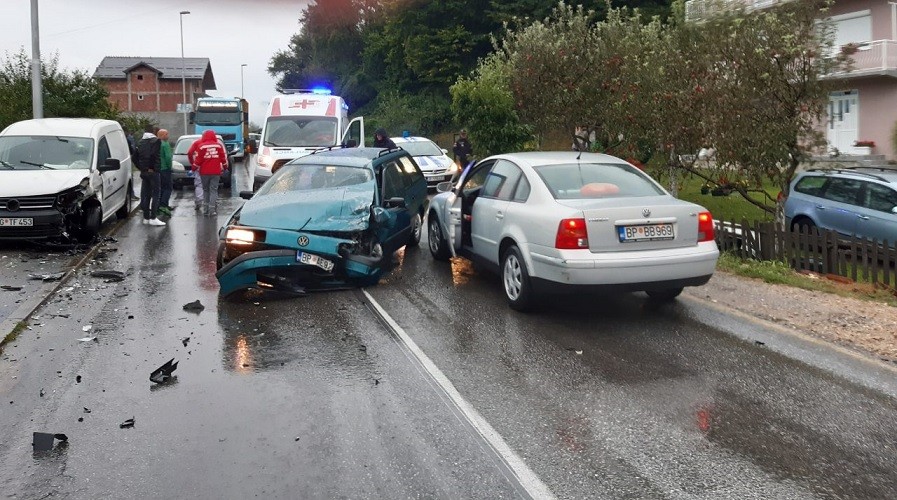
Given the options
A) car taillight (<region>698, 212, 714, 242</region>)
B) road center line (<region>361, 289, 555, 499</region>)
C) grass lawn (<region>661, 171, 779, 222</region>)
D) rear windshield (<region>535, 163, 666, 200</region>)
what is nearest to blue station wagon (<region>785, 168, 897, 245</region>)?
grass lawn (<region>661, 171, 779, 222</region>)

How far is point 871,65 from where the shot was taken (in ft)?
97.4

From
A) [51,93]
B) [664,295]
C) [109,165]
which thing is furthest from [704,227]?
A: [51,93]

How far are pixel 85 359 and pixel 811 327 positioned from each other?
21.7 ft

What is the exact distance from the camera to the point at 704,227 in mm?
8234

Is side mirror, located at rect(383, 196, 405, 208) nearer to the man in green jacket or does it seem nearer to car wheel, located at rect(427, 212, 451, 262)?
car wheel, located at rect(427, 212, 451, 262)

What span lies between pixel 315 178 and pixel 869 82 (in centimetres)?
2696

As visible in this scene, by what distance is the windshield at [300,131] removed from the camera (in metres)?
21.5

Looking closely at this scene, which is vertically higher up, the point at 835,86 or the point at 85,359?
the point at 835,86

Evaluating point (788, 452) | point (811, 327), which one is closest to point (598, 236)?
point (811, 327)

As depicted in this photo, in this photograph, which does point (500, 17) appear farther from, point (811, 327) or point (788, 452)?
point (788, 452)

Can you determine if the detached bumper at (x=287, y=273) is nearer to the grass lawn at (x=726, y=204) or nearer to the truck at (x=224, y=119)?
the grass lawn at (x=726, y=204)

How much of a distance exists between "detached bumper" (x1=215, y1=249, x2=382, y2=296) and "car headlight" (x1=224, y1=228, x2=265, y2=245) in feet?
0.87

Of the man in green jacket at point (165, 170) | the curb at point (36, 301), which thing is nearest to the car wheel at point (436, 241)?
the curb at point (36, 301)

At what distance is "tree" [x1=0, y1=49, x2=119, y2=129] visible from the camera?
2497 centimetres
